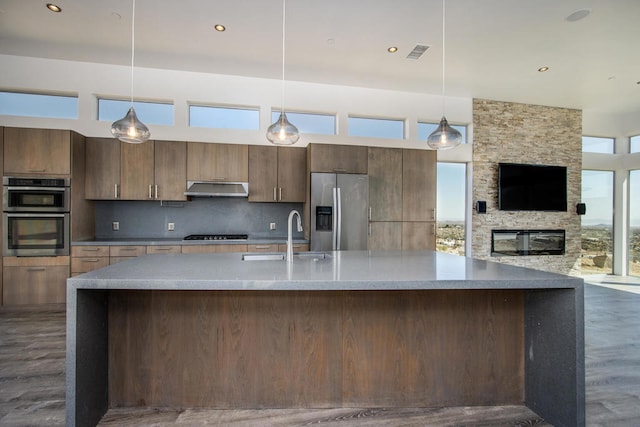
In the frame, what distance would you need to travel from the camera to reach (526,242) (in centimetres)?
577

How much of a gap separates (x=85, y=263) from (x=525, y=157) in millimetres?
7593

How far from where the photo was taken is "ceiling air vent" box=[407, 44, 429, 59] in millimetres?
3781

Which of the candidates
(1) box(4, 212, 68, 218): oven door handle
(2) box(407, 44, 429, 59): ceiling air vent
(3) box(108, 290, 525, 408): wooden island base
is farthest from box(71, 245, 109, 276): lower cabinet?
(2) box(407, 44, 429, 59): ceiling air vent

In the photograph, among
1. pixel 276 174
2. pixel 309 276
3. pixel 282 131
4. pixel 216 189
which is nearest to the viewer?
pixel 309 276

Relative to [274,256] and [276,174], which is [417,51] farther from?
[274,256]

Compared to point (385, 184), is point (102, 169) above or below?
above

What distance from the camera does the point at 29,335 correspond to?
3.06 m

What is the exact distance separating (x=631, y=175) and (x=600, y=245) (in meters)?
1.60

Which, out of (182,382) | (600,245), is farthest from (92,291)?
(600,245)

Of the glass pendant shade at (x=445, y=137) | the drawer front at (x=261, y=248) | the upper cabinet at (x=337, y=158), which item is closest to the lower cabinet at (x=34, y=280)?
the drawer front at (x=261, y=248)

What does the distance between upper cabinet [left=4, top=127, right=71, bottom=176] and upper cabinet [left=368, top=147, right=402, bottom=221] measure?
4.14m

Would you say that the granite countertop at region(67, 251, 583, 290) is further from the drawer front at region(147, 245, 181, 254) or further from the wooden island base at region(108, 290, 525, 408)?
the drawer front at region(147, 245, 181, 254)

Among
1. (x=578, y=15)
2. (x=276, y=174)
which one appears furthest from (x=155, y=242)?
(x=578, y=15)

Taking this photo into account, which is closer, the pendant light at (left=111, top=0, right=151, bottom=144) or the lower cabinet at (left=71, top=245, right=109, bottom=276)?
the pendant light at (left=111, top=0, right=151, bottom=144)
